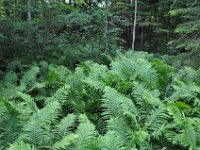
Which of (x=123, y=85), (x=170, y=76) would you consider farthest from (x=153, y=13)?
(x=123, y=85)

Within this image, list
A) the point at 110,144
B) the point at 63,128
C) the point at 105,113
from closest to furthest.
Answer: the point at 110,144 → the point at 63,128 → the point at 105,113

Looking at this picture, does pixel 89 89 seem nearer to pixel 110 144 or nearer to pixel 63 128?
pixel 63 128

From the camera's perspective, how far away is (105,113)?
5680mm

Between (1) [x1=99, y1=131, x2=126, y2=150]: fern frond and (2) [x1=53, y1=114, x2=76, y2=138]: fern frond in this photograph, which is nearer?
(1) [x1=99, y1=131, x2=126, y2=150]: fern frond

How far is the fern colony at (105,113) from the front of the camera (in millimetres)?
4660

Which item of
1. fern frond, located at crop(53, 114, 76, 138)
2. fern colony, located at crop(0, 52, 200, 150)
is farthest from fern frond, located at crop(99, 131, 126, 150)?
fern frond, located at crop(53, 114, 76, 138)

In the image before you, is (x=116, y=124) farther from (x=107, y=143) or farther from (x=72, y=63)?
(x=72, y=63)

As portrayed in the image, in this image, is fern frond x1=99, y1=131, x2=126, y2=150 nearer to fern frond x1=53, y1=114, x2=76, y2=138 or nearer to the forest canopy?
the forest canopy

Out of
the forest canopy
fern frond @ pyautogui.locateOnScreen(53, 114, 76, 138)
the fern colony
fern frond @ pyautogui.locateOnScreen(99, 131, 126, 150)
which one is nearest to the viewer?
fern frond @ pyautogui.locateOnScreen(99, 131, 126, 150)

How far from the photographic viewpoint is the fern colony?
15.3 ft

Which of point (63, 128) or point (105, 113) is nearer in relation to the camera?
point (63, 128)

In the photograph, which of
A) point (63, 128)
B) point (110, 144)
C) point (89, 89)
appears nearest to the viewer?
point (110, 144)

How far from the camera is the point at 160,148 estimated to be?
513 centimetres

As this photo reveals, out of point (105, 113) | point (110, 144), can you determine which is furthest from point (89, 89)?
point (110, 144)
